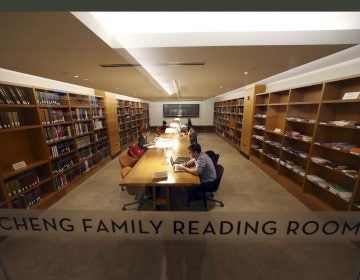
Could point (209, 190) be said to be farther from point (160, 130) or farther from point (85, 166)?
point (160, 130)

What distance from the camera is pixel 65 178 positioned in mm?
3656

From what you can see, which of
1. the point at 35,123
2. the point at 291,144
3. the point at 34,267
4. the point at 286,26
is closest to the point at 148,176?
the point at 34,267

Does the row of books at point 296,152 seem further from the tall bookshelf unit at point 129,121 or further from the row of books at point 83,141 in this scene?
the tall bookshelf unit at point 129,121

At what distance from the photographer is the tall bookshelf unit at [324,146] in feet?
8.13

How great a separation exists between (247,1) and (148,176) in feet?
8.03

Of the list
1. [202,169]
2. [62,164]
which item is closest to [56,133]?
[62,164]

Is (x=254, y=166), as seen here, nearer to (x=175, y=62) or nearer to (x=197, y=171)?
(x=197, y=171)

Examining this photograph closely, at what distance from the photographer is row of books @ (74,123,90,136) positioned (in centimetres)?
416

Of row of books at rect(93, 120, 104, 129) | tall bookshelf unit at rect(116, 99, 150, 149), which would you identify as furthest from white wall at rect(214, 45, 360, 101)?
tall bookshelf unit at rect(116, 99, 150, 149)

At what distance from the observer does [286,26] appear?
164 cm

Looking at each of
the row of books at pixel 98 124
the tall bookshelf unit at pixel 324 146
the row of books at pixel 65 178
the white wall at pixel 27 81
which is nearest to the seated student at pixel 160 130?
the row of books at pixel 98 124

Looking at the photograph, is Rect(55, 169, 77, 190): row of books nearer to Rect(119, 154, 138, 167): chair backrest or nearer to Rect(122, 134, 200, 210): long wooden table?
Rect(119, 154, 138, 167): chair backrest

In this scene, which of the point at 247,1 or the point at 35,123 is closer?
the point at 247,1

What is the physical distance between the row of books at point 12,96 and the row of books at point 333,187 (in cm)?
513
